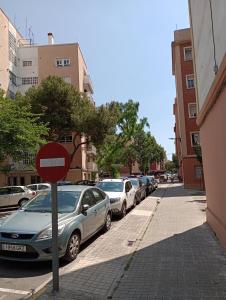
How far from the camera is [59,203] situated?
938 cm

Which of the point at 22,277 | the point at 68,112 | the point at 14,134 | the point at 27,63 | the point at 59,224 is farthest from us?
the point at 27,63

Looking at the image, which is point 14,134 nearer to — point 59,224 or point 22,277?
point 59,224

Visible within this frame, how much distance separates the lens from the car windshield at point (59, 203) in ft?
29.9

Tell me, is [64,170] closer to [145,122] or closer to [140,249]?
[140,249]

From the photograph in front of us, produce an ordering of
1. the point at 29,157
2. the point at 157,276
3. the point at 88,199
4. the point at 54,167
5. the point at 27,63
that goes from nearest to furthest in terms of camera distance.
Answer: the point at 54,167
the point at 157,276
the point at 88,199
the point at 29,157
the point at 27,63

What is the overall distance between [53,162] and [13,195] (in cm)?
1902

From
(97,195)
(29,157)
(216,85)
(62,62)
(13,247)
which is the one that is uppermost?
(62,62)

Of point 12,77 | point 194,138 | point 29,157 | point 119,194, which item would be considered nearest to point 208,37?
point 119,194

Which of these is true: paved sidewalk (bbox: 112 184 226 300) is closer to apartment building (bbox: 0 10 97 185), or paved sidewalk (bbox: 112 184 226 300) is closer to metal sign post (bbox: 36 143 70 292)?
metal sign post (bbox: 36 143 70 292)

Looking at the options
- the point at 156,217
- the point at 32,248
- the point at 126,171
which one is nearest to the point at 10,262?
the point at 32,248

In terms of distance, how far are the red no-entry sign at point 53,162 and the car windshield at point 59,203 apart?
311 cm

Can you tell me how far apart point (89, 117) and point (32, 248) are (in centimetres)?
3055

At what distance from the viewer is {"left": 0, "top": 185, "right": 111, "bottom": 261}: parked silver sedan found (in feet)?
24.5

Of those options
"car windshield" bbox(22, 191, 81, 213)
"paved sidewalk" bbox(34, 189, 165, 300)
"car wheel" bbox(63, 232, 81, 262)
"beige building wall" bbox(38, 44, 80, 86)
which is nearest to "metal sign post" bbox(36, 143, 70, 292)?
"paved sidewalk" bbox(34, 189, 165, 300)
